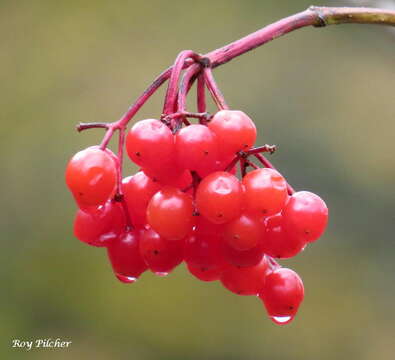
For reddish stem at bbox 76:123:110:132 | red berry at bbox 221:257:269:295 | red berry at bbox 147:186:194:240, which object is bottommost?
red berry at bbox 221:257:269:295

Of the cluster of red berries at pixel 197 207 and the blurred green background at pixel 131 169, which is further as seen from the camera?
the blurred green background at pixel 131 169

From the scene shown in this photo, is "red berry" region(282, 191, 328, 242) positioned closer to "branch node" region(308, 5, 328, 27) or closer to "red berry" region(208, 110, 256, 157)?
"red berry" region(208, 110, 256, 157)

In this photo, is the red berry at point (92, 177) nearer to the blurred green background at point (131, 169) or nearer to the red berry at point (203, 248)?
the red berry at point (203, 248)

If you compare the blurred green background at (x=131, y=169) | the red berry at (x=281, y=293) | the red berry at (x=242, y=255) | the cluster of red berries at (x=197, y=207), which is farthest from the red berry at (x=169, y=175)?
the blurred green background at (x=131, y=169)

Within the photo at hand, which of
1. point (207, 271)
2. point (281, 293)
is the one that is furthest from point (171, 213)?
point (281, 293)

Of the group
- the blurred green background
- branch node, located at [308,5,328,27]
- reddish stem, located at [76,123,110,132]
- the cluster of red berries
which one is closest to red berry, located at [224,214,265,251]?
the cluster of red berries

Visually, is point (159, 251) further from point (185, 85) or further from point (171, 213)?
point (185, 85)
